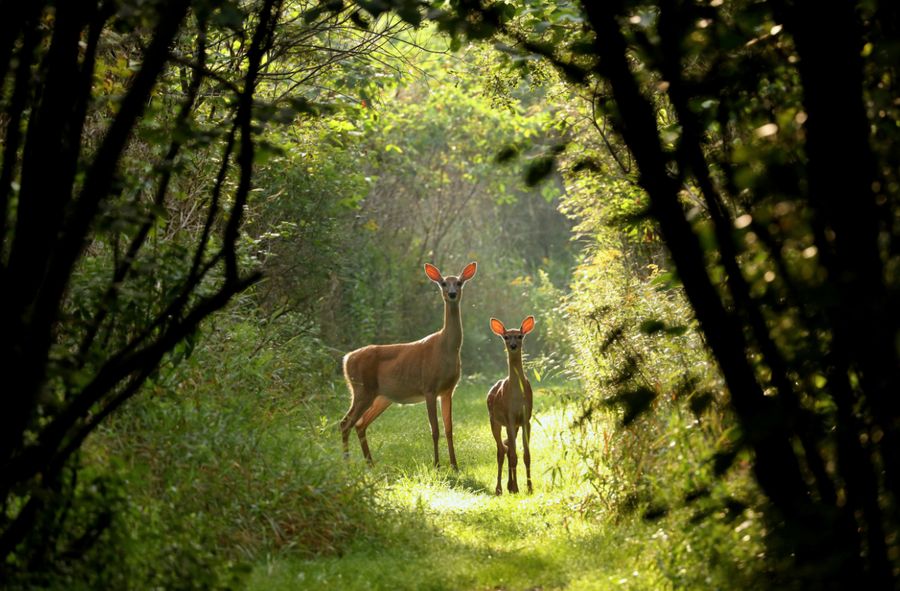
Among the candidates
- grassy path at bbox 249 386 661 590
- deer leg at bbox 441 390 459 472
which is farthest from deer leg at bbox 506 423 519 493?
deer leg at bbox 441 390 459 472

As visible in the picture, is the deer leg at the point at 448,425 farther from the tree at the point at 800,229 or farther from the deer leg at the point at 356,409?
the tree at the point at 800,229

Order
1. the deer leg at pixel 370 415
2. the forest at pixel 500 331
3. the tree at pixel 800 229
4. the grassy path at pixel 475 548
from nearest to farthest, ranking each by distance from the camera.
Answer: the tree at pixel 800 229, the forest at pixel 500 331, the grassy path at pixel 475 548, the deer leg at pixel 370 415

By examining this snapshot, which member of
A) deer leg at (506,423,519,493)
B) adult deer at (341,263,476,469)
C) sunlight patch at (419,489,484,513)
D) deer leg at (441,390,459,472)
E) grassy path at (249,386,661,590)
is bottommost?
grassy path at (249,386,661,590)

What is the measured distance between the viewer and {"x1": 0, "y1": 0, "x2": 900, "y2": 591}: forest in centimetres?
313

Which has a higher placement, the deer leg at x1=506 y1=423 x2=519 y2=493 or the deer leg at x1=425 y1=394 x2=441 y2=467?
the deer leg at x1=425 y1=394 x2=441 y2=467

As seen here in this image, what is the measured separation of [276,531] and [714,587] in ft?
8.68

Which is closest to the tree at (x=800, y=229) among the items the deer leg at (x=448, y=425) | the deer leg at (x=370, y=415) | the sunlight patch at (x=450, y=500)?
the sunlight patch at (x=450, y=500)

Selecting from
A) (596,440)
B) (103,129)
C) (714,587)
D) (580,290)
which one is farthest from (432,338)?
(714,587)

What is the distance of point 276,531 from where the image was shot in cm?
654

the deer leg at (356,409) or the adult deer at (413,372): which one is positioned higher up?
the adult deer at (413,372)

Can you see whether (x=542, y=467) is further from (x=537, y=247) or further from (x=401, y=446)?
(x=537, y=247)

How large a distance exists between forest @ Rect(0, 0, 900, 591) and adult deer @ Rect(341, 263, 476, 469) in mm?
35

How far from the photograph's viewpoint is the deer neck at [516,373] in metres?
10.3

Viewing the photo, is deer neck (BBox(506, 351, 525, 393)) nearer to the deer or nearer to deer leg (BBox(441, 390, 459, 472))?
the deer
